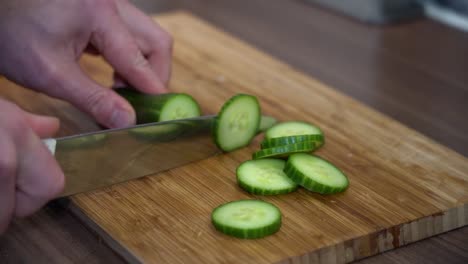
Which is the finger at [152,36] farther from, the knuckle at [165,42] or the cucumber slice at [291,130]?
the cucumber slice at [291,130]

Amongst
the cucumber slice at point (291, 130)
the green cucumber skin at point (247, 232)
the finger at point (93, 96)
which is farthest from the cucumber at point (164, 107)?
the green cucumber skin at point (247, 232)

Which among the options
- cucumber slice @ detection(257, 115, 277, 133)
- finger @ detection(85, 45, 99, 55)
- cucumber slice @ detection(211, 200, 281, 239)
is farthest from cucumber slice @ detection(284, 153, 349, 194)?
finger @ detection(85, 45, 99, 55)

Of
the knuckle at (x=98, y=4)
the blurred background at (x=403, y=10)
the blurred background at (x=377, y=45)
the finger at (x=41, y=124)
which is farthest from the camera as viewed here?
the blurred background at (x=403, y=10)

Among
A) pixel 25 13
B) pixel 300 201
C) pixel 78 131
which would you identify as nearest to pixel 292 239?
pixel 300 201

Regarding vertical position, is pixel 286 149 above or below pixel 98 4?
below

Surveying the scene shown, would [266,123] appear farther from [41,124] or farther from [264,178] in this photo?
[41,124]

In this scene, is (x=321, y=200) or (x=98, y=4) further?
(x=98, y=4)

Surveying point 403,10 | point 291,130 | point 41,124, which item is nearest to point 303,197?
point 291,130

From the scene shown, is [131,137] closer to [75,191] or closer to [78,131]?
[75,191]
